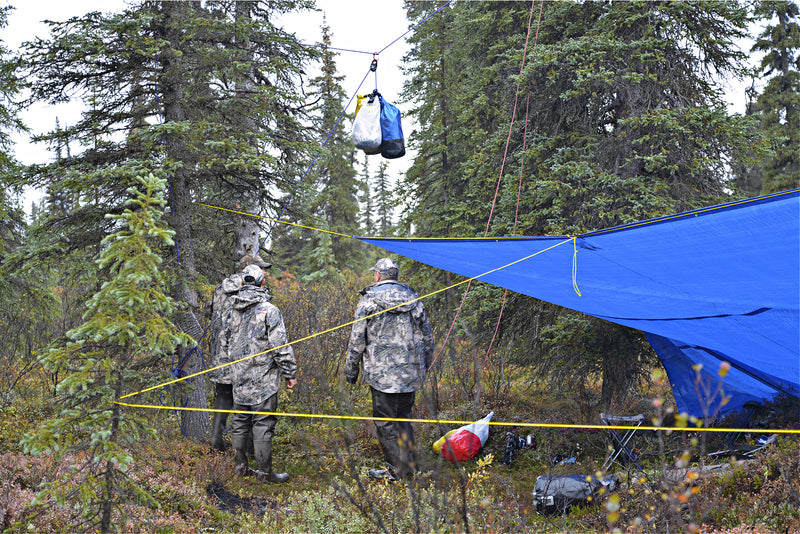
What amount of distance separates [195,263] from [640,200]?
5418mm

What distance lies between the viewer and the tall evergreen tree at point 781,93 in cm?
1598

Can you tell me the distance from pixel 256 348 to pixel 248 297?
50 cm

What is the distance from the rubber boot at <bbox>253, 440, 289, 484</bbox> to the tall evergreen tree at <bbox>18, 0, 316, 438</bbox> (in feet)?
3.98

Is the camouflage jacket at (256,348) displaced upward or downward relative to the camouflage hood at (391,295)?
downward

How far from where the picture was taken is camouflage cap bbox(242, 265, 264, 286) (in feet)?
17.1

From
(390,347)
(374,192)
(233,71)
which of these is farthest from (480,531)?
(374,192)

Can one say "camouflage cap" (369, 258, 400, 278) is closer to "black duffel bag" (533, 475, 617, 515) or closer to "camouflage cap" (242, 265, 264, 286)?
"camouflage cap" (242, 265, 264, 286)

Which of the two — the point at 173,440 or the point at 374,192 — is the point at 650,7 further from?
the point at 374,192

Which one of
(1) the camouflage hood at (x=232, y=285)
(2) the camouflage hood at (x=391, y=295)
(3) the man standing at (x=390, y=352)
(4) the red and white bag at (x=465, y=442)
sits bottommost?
(4) the red and white bag at (x=465, y=442)

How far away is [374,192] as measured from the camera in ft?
109

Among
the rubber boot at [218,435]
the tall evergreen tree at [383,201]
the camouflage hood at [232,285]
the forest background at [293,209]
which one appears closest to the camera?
the forest background at [293,209]

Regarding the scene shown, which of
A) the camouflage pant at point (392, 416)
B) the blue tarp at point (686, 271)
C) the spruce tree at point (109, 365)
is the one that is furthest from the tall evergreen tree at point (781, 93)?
the spruce tree at point (109, 365)

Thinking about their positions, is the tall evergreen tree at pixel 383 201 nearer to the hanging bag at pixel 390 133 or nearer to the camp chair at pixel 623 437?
the hanging bag at pixel 390 133

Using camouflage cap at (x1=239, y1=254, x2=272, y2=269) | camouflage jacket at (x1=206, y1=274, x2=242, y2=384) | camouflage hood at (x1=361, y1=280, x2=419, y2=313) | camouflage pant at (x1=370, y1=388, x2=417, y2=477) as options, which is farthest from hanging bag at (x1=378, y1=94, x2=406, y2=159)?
camouflage pant at (x1=370, y1=388, x2=417, y2=477)
